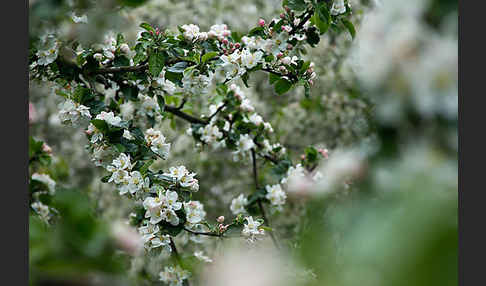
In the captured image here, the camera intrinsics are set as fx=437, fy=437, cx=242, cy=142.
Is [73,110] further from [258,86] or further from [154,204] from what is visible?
[258,86]

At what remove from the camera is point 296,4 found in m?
1.25

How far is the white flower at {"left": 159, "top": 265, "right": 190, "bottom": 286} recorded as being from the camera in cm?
139

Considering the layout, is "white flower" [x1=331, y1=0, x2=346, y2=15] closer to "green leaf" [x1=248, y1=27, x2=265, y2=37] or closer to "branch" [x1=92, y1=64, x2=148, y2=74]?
"green leaf" [x1=248, y1=27, x2=265, y2=37]

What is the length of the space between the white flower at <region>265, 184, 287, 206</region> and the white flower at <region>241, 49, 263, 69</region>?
66 centimetres

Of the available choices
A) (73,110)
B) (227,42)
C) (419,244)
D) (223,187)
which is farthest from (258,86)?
(419,244)

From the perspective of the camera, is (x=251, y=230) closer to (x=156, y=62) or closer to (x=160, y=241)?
(x=160, y=241)

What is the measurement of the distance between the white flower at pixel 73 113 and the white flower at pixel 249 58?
1.52 feet

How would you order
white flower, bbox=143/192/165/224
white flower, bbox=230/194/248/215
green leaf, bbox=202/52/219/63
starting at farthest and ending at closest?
white flower, bbox=230/194/248/215
green leaf, bbox=202/52/219/63
white flower, bbox=143/192/165/224

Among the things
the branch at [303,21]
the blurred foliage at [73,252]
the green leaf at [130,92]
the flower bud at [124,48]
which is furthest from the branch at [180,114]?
the blurred foliage at [73,252]

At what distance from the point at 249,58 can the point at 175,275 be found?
2.41ft

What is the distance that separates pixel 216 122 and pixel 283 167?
347mm

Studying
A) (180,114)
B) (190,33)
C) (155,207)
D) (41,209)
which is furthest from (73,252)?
(180,114)

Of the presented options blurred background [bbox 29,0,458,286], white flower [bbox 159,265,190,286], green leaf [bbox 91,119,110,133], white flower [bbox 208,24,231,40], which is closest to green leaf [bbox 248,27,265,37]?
white flower [bbox 208,24,231,40]

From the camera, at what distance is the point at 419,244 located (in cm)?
24
